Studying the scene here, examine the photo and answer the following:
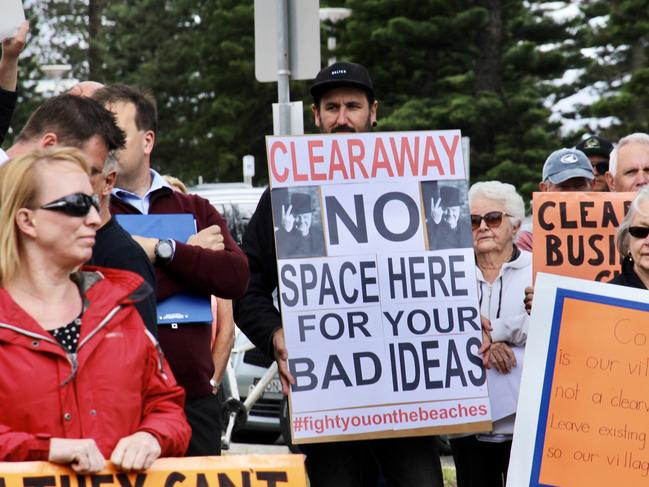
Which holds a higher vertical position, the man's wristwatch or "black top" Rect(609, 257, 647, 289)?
the man's wristwatch

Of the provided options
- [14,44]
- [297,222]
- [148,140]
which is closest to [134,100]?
[148,140]

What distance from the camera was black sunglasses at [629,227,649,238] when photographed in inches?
203

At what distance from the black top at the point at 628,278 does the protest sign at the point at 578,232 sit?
2.44 feet

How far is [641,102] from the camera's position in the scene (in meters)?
28.2

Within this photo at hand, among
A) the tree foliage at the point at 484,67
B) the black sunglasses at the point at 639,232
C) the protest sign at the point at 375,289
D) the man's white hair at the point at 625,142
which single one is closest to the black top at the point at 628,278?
the black sunglasses at the point at 639,232

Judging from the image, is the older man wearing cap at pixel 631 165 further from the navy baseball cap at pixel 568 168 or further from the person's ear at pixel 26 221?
the person's ear at pixel 26 221

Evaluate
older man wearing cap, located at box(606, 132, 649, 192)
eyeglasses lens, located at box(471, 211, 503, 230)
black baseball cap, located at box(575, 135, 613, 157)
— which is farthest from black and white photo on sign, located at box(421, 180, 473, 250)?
black baseball cap, located at box(575, 135, 613, 157)

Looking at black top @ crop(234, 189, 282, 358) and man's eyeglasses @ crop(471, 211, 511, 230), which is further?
man's eyeglasses @ crop(471, 211, 511, 230)

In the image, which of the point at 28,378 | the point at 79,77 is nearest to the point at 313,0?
the point at 28,378

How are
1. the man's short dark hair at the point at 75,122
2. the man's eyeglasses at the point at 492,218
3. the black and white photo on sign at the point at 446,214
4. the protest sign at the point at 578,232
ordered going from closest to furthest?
the man's short dark hair at the point at 75,122 < the black and white photo on sign at the point at 446,214 < the protest sign at the point at 578,232 < the man's eyeglasses at the point at 492,218

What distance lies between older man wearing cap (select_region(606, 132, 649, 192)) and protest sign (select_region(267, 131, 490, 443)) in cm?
157

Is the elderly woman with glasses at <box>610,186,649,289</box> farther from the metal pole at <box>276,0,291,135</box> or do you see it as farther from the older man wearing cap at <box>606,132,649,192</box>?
the metal pole at <box>276,0,291,135</box>

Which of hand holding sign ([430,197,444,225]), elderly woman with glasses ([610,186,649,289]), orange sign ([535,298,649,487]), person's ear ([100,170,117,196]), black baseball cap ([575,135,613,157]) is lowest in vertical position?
orange sign ([535,298,649,487])

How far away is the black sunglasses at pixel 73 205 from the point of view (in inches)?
149
